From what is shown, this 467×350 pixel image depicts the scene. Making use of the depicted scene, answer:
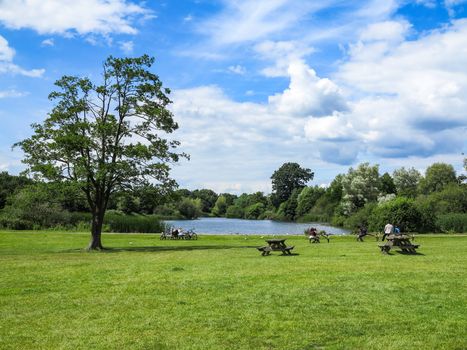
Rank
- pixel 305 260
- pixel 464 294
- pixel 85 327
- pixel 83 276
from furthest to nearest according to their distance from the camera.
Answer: pixel 305 260, pixel 83 276, pixel 464 294, pixel 85 327

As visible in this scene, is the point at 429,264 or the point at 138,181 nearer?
the point at 429,264

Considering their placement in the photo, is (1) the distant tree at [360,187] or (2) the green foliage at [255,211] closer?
(1) the distant tree at [360,187]

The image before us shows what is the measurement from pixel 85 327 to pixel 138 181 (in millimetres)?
21294

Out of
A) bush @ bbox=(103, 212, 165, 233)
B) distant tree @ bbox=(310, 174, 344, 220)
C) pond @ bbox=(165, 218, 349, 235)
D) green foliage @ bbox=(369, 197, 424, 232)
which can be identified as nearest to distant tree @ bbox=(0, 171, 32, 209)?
bush @ bbox=(103, 212, 165, 233)

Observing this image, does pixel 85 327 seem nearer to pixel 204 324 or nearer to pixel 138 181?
pixel 204 324

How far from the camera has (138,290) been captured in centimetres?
1312

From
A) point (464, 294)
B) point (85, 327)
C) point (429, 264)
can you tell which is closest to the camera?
point (85, 327)

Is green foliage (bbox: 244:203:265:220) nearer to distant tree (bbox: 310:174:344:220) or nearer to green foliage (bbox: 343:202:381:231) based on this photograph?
distant tree (bbox: 310:174:344:220)

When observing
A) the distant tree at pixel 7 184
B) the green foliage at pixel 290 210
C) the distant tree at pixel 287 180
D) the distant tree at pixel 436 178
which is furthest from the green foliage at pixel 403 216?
the distant tree at pixel 287 180

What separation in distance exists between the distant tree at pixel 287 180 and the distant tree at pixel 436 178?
49.7 metres

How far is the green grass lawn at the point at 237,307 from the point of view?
339 inches

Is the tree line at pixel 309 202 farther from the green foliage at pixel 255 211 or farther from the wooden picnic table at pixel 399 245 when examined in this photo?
the wooden picnic table at pixel 399 245

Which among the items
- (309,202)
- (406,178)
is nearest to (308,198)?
(309,202)

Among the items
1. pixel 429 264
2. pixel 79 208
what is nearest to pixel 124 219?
pixel 79 208
